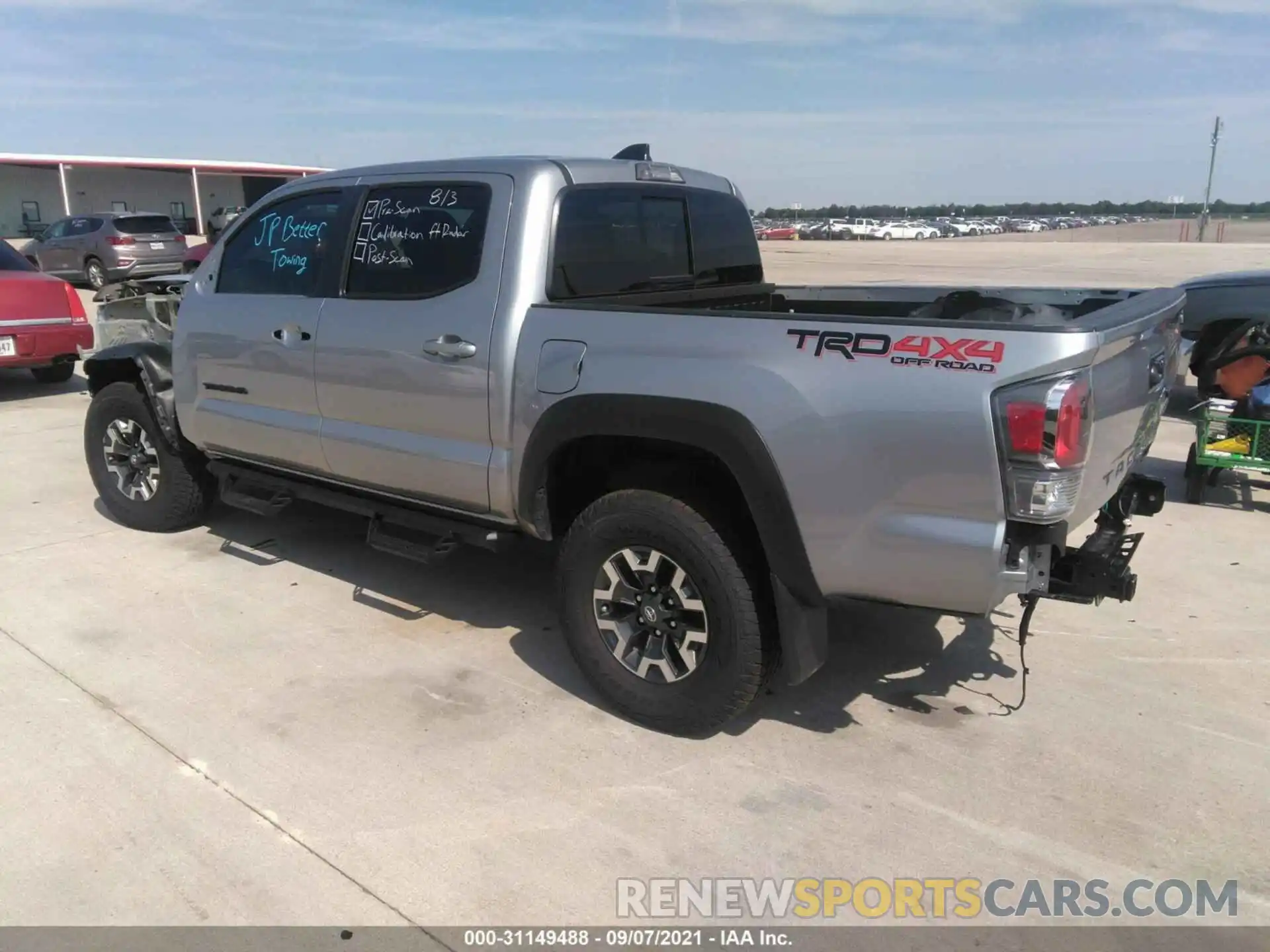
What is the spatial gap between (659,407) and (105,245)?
22.1 metres

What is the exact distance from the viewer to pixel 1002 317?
12.8 ft

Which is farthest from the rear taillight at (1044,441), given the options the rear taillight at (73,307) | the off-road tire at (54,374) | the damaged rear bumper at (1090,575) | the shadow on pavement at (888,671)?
the off-road tire at (54,374)

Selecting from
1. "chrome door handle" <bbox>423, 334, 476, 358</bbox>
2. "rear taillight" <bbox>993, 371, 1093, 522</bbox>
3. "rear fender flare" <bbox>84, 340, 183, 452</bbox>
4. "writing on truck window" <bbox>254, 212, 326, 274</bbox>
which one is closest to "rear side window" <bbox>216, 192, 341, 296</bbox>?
"writing on truck window" <bbox>254, 212, 326, 274</bbox>

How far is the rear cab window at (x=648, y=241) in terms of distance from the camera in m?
3.95

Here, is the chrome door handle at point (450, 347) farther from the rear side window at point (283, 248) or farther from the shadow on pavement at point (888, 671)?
the shadow on pavement at point (888, 671)

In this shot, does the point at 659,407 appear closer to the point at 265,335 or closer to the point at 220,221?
the point at 265,335

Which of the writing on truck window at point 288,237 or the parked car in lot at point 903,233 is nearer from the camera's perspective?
the writing on truck window at point 288,237

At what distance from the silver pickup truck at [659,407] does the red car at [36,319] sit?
17.2 feet

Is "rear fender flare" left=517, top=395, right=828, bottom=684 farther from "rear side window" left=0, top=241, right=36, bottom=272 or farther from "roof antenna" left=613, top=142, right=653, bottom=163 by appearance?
"rear side window" left=0, top=241, right=36, bottom=272

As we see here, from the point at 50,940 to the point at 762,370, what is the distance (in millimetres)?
2528

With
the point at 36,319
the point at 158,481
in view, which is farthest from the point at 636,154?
the point at 36,319

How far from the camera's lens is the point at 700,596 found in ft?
11.3

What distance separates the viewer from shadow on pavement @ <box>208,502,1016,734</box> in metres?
3.94

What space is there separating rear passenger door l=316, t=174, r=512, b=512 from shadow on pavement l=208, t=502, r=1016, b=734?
75cm
